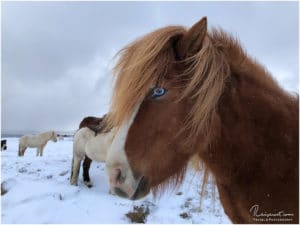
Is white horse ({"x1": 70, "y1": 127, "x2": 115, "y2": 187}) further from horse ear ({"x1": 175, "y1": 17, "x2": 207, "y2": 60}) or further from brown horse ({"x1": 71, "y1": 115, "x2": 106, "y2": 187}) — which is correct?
horse ear ({"x1": 175, "y1": 17, "x2": 207, "y2": 60})

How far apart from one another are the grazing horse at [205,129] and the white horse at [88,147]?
4.10 metres

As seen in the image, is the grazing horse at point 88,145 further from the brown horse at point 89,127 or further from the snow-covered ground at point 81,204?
the snow-covered ground at point 81,204

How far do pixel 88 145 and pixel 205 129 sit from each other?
510cm

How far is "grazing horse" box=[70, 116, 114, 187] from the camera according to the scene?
5723mm

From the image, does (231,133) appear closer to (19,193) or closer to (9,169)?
(19,193)

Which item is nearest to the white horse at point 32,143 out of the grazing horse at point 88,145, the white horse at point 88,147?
the grazing horse at point 88,145

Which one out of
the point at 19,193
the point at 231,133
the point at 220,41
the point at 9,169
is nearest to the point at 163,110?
the point at 231,133

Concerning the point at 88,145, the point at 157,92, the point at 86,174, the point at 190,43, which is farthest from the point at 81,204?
Answer: the point at 190,43

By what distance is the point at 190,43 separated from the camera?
1.40 meters

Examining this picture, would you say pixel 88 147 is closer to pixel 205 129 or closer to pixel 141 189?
pixel 141 189

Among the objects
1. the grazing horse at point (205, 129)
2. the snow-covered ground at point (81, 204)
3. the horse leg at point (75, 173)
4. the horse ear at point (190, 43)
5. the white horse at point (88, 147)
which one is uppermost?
the horse ear at point (190, 43)

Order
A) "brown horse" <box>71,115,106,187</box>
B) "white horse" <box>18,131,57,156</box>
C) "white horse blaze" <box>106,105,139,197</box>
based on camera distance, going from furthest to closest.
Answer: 1. "white horse" <box>18,131,57,156</box>
2. "brown horse" <box>71,115,106,187</box>
3. "white horse blaze" <box>106,105,139,197</box>

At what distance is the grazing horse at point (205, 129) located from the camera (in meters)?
1.29

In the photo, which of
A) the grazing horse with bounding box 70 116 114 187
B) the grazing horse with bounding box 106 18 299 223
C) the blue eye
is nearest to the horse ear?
the grazing horse with bounding box 106 18 299 223
